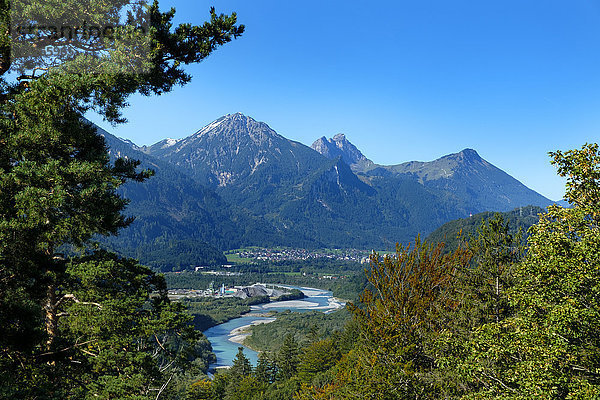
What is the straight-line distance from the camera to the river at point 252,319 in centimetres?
8057

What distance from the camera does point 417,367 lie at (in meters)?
12.4

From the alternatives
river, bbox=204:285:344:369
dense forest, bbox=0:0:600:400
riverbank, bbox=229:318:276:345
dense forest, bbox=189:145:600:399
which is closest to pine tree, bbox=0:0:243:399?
dense forest, bbox=0:0:600:400

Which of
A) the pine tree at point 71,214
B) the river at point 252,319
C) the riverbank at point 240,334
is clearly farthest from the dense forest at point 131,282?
the riverbank at point 240,334

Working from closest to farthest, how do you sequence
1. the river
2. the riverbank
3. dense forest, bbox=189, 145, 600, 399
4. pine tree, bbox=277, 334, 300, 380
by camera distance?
dense forest, bbox=189, 145, 600, 399
pine tree, bbox=277, 334, 300, 380
the river
the riverbank

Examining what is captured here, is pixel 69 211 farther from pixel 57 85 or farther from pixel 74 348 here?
pixel 74 348

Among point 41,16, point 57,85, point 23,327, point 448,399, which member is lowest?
point 448,399

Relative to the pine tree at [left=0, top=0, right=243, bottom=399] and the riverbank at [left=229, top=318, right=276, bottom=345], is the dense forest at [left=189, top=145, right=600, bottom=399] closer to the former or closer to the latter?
the pine tree at [left=0, top=0, right=243, bottom=399]

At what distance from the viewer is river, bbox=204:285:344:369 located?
264 feet

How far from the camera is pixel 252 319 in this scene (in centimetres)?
12156

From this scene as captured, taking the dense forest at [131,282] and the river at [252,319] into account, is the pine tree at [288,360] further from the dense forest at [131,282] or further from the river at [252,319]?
the dense forest at [131,282]

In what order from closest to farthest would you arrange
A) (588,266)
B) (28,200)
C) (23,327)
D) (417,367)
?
(23,327)
(28,200)
(588,266)
(417,367)

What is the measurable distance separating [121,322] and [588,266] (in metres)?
11.8

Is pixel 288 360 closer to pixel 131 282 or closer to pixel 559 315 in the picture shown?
pixel 131 282

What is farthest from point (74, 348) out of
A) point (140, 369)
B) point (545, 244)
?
point (545, 244)
